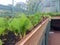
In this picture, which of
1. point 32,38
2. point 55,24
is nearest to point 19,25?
point 32,38

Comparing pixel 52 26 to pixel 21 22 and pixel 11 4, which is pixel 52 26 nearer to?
pixel 11 4

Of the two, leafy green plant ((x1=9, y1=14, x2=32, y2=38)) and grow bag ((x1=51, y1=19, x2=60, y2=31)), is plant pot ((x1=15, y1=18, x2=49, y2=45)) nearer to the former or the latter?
leafy green plant ((x1=9, y1=14, x2=32, y2=38))

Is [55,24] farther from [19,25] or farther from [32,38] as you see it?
[32,38]

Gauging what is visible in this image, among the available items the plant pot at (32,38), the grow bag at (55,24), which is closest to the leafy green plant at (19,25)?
the plant pot at (32,38)

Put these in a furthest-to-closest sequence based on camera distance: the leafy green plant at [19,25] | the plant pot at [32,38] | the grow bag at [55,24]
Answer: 1. the grow bag at [55,24]
2. the leafy green plant at [19,25]
3. the plant pot at [32,38]

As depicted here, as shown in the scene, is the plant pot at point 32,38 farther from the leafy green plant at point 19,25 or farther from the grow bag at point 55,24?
the grow bag at point 55,24

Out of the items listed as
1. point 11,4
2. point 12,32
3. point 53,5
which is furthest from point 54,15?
point 12,32

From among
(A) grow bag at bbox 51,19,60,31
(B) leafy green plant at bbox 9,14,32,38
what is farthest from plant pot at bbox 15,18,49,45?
(A) grow bag at bbox 51,19,60,31

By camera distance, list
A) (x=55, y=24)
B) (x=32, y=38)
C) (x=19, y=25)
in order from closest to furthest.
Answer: (x=32, y=38) → (x=19, y=25) → (x=55, y=24)

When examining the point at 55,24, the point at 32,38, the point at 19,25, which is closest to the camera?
the point at 32,38

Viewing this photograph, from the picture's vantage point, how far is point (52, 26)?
9562 mm

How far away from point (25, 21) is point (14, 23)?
0.08 metres

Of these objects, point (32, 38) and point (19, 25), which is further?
point (19, 25)

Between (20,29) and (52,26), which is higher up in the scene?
(20,29)
